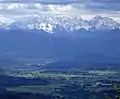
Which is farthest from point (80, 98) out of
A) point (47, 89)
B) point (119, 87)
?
point (119, 87)

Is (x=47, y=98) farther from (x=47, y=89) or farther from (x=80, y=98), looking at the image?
(x=47, y=89)

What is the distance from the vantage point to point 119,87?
33.0 m

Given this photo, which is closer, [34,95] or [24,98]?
[24,98]

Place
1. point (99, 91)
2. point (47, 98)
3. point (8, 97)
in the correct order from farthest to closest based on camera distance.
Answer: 1. point (99, 91)
2. point (47, 98)
3. point (8, 97)

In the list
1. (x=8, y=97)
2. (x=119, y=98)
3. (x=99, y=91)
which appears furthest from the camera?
(x=99, y=91)

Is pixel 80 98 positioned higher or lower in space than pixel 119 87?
lower

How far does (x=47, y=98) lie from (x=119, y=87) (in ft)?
449

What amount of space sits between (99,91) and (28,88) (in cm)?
3214

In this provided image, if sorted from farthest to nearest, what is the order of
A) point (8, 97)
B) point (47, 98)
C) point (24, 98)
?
point (47, 98), point (24, 98), point (8, 97)

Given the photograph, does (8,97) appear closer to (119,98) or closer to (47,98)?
(47,98)

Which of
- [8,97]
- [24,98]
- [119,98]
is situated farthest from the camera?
[24,98]

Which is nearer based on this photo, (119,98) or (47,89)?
(119,98)

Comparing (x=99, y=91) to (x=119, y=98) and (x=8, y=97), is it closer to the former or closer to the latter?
(x=8, y=97)

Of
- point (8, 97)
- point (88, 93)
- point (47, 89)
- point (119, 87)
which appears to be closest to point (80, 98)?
point (88, 93)
